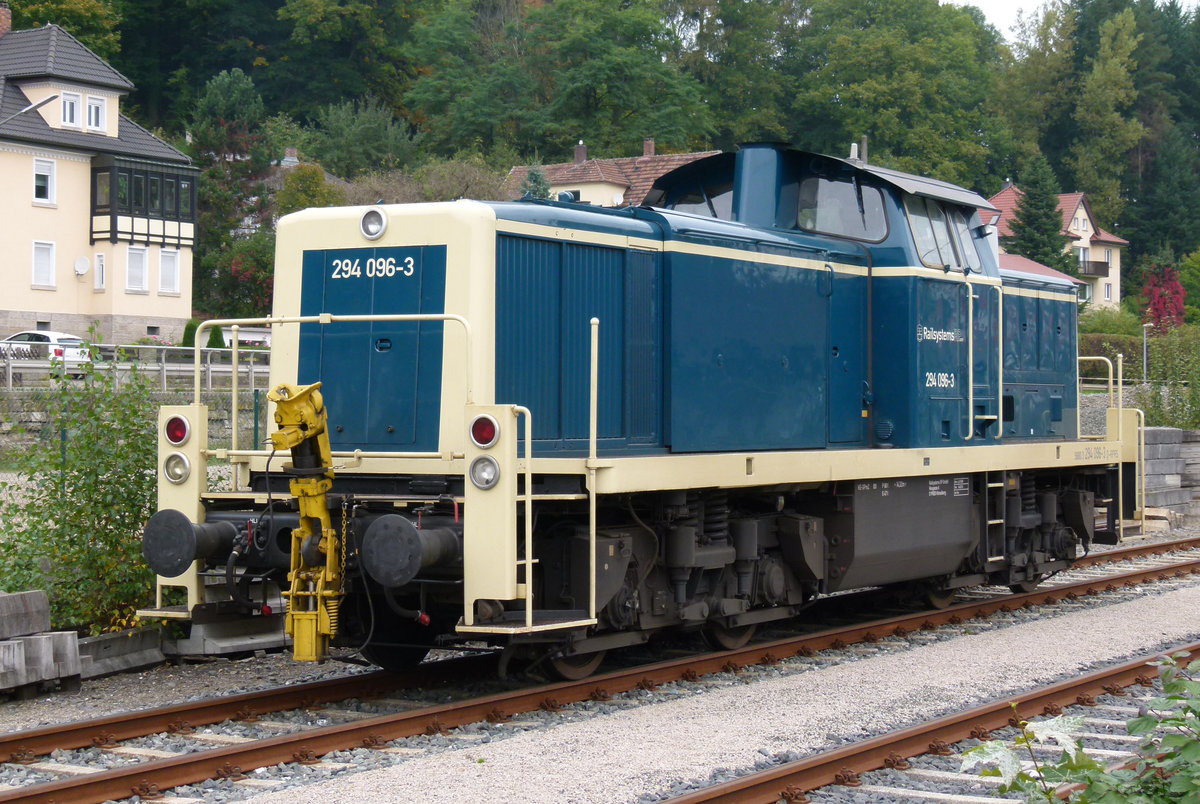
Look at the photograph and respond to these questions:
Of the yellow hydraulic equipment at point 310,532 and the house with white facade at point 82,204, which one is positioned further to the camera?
the house with white facade at point 82,204

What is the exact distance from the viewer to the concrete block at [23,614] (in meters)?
7.45

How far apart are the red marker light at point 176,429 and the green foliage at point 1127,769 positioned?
499 cm

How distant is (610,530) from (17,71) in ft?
134

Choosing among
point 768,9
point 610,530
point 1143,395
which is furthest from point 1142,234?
point 610,530

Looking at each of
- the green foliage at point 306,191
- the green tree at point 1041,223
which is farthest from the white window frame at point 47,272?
the green tree at point 1041,223

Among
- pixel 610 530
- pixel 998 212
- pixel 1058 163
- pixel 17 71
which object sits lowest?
pixel 610 530

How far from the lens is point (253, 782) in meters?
5.68

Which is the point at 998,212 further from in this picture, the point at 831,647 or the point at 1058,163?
the point at 1058,163

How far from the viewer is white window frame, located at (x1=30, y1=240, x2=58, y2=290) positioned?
4222 cm

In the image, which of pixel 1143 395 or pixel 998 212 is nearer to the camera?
pixel 998 212

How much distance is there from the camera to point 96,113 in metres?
43.9

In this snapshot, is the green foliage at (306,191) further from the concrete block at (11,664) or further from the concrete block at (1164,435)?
the concrete block at (11,664)

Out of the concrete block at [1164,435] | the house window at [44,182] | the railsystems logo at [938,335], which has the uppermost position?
the house window at [44,182]

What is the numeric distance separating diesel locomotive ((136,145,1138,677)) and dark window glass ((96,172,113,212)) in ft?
126
